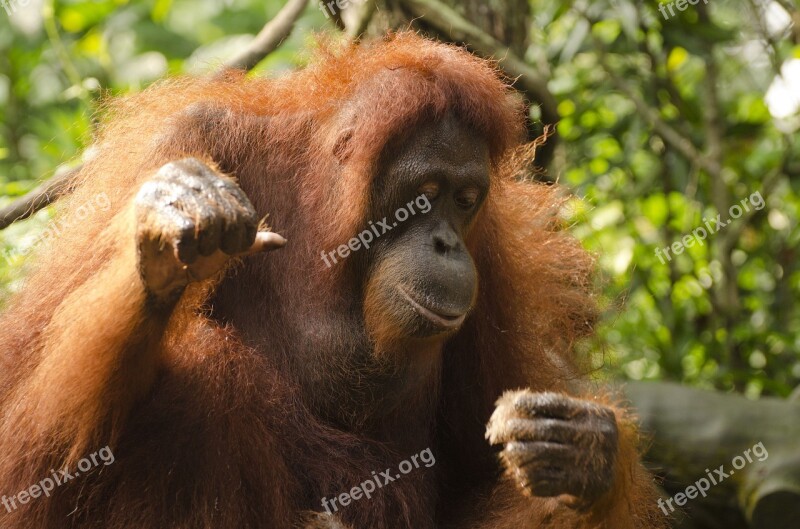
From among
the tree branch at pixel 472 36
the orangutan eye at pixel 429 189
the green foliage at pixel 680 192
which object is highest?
the orangutan eye at pixel 429 189

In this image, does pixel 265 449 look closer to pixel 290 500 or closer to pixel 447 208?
pixel 290 500

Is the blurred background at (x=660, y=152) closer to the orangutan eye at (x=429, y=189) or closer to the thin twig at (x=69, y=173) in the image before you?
the thin twig at (x=69, y=173)

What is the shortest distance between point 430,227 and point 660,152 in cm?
349

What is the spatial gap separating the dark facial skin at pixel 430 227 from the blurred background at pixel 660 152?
1.27 metres

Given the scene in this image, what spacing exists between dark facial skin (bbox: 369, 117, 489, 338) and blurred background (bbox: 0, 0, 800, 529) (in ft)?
4.17

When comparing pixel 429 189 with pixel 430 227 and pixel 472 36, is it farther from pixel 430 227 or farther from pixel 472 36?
pixel 472 36

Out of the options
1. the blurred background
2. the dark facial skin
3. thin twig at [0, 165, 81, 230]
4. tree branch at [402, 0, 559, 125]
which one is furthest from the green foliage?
thin twig at [0, 165, 81, 230]

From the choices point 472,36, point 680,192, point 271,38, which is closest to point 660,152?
point 680,192

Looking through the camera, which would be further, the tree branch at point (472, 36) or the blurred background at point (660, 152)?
the blurred background at point (660, 152)

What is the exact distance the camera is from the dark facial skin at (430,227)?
8.78 ft

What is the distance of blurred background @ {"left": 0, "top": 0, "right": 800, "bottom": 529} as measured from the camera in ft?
14.6

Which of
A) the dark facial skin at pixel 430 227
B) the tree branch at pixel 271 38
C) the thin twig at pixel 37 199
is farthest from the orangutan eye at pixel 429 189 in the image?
the tree branch at pixel 271 38

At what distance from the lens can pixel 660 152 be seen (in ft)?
19.2

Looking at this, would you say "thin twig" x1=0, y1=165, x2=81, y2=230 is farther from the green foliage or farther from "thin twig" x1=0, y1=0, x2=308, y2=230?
the green foliage
